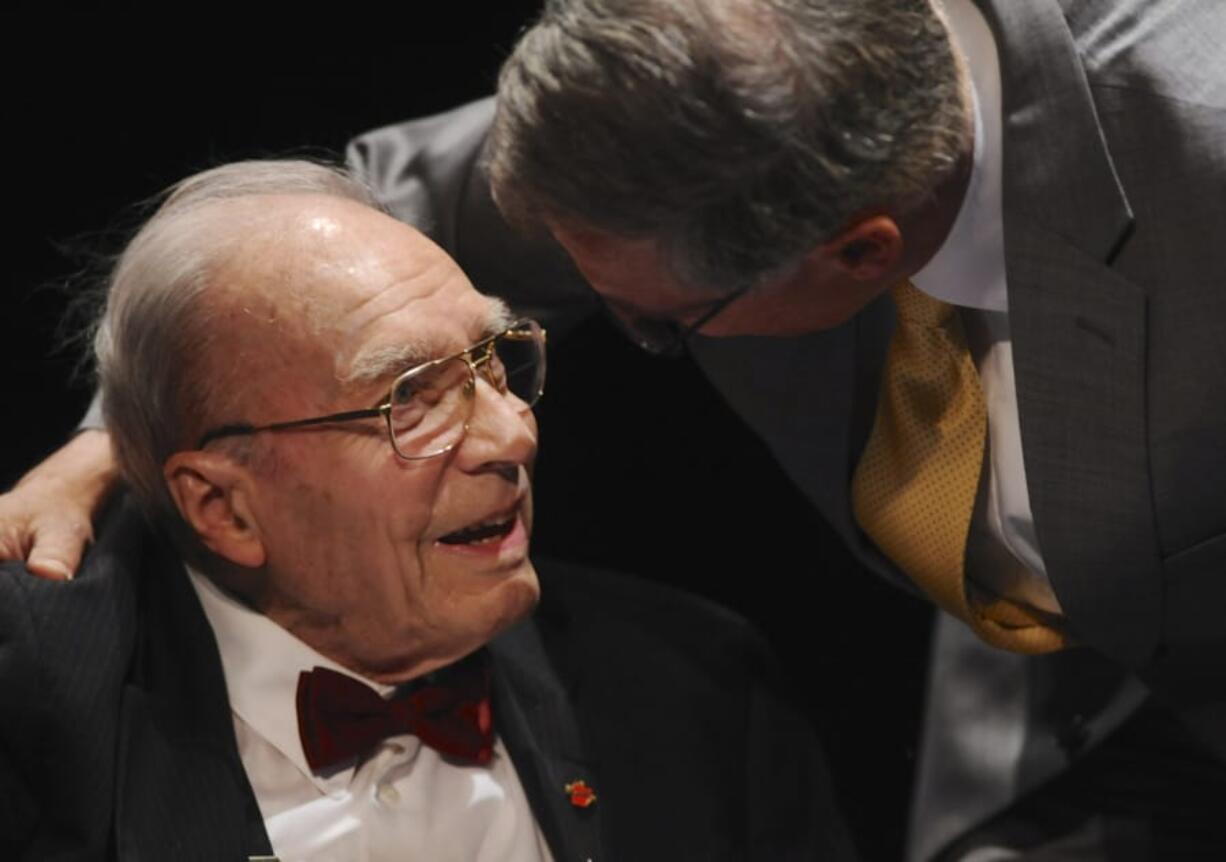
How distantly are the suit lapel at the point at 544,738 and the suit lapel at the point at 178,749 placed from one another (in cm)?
38

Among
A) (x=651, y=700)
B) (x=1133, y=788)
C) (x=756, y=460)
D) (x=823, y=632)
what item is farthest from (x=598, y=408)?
(x=1133, y=788)

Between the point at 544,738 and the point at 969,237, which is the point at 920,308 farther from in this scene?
the point at 544,738

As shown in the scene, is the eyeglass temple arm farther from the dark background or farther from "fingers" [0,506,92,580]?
the dark background

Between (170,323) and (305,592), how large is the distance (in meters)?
0.40

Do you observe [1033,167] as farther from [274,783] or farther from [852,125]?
[274,783]

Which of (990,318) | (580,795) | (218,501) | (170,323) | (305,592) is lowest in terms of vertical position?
(580,795)

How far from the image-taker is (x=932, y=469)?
9.04ft

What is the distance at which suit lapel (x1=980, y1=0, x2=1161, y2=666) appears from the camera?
2.41m

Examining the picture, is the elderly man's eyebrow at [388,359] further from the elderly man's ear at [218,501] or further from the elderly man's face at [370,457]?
the elderly man's ear at [218,501]

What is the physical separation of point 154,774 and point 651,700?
0.74 meters

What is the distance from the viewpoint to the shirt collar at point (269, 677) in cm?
257

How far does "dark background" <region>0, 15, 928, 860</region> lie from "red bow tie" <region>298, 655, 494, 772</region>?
949 millimetres

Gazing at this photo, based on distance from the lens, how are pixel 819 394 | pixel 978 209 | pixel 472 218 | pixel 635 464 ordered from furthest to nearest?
pixel 635 464 → pixel 472 218 → pixel 819 394 → pixel 978 209

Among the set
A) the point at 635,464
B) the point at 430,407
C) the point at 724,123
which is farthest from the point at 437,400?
the point at 635,464
